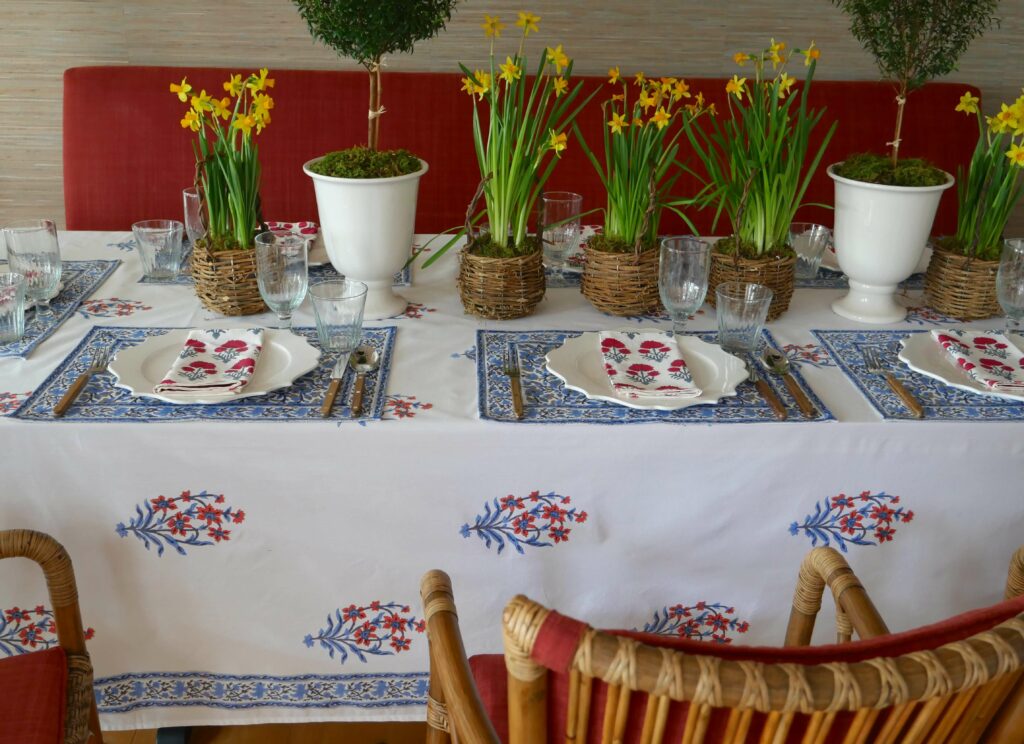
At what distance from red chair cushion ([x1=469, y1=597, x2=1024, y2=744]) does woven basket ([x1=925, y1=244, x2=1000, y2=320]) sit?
91 centimetres

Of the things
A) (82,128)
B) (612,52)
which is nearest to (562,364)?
(612,52)

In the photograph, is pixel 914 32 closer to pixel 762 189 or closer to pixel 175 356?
pixel 762 189

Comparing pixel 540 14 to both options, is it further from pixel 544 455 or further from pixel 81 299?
pixel 544 455

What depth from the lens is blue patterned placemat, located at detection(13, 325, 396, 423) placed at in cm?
120

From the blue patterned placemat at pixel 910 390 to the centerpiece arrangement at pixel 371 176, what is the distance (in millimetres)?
679

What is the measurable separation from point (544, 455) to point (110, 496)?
0.55 meters

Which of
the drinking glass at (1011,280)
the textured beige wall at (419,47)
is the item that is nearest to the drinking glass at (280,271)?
the drinking glass at (1011,280)

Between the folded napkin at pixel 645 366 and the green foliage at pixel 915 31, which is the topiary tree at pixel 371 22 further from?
the green foliage at pixel 915 31

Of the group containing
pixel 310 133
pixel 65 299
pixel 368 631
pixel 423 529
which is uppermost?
pixel 310 133

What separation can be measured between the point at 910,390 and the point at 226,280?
1.01 metres

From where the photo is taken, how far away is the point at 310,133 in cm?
248

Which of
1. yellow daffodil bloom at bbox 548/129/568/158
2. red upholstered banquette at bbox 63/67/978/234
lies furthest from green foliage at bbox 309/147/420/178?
red upholstered banquette at bbox 63/67/978/234

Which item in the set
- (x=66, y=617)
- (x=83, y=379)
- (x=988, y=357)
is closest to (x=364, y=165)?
(x=83, y=379)

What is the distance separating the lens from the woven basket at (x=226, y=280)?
4.89 feet
